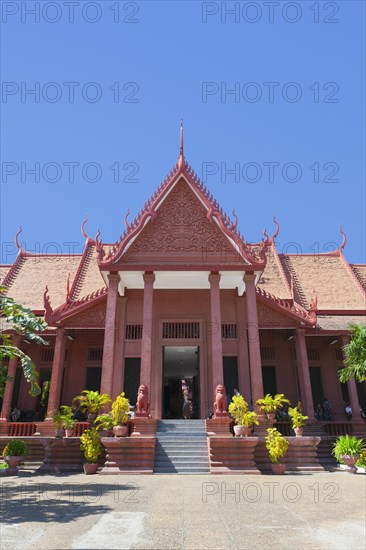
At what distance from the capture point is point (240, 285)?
49.5 feet

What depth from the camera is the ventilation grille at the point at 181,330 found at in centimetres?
1493

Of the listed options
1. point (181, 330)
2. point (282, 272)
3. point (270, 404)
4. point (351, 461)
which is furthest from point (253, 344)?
point (282, 272)

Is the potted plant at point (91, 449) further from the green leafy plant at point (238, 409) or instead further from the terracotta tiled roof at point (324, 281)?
the terracotta tiled roof at point (324, 281)

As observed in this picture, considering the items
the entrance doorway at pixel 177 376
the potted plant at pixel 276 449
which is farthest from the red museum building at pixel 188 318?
the potted plant at pixel 276 449

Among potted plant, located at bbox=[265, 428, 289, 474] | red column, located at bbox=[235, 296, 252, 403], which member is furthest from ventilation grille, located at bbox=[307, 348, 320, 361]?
potted plant, located at bbox=[265, 428, 289, 474]

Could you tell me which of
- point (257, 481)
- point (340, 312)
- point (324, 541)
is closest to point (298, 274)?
point (340, 312)

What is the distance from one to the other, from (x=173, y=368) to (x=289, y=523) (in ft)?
56.7

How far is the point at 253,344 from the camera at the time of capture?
12766mm

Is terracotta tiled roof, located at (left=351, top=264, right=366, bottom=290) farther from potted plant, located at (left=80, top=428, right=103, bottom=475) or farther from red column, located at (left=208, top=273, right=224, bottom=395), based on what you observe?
potted plant, located at (left=80, top=428, right=103, bottom=475)

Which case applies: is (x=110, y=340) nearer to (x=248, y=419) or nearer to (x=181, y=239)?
(x=181, y=239)

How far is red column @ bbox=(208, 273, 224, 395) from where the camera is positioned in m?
12.1

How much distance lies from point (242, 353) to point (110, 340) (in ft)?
16.4

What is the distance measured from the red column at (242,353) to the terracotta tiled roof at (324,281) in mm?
3585

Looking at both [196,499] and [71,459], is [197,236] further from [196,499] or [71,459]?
[196,499]
